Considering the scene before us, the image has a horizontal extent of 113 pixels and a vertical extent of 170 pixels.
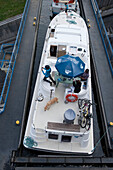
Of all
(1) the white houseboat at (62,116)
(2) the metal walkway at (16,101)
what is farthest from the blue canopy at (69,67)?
(2) the metal walkway at (16,101)

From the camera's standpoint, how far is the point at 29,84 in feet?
41.0

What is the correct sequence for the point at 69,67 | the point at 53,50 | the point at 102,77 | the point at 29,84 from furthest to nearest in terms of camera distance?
the point at 102,77 → the point at 29,84 → the point at 53,50 → the point at 69,67

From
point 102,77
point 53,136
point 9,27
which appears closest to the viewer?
point 53,136

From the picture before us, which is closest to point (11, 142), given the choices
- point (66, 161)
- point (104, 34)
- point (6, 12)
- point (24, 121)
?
point (24, 121)

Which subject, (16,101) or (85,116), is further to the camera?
(16,101)

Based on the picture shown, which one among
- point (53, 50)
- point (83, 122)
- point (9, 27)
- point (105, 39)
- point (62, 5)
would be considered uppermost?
point (62, 5)

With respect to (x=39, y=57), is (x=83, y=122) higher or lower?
lower

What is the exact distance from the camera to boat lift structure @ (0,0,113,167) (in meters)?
8.53

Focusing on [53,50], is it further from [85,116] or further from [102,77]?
[85,116]

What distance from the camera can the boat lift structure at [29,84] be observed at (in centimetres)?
853

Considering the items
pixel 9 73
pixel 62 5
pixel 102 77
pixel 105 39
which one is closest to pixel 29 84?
pixel 9 73

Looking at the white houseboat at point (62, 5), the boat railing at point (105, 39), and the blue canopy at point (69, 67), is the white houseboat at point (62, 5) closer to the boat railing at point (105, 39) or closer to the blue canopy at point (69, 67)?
the boat railing at point (105, 39)

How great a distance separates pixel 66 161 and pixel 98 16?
53.3 feet

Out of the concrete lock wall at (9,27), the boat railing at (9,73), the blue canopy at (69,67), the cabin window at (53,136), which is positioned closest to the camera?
the cabin window at (53,136)
